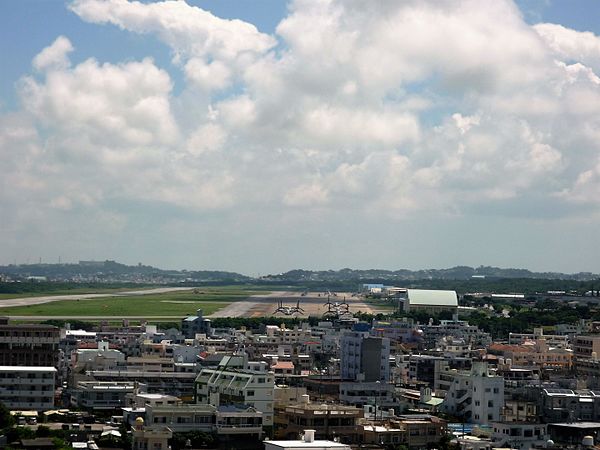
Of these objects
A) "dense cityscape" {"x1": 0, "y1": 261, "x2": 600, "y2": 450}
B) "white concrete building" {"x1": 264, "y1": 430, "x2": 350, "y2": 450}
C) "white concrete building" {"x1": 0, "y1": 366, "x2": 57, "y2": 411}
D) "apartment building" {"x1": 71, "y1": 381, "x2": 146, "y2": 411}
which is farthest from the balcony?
"white concrete building" {"x1": 0, "y1": 366, "x2": 57, "y2": 411}

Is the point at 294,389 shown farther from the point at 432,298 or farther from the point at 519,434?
the point at 432,298

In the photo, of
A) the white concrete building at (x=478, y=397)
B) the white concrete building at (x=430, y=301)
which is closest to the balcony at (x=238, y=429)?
the white concrete building at (x=478, y=397)

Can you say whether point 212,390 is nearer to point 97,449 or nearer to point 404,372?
point 97,449

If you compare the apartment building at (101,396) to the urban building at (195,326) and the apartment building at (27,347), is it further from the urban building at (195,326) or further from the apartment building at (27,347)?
the urban building at (195,326)

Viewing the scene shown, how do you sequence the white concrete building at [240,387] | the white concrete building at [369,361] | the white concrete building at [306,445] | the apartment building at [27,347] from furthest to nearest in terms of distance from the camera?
the white concrete building at [369,361] < the apartment building at [27,347] < the white concrete building at [240,387] < the white concrete building at [306,445]

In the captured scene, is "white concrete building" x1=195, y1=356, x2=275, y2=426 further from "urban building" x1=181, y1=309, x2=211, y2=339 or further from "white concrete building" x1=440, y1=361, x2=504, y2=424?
"urban building" x1=181, y1=309, x2=211, y2=339

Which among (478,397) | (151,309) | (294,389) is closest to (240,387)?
(294,389)
